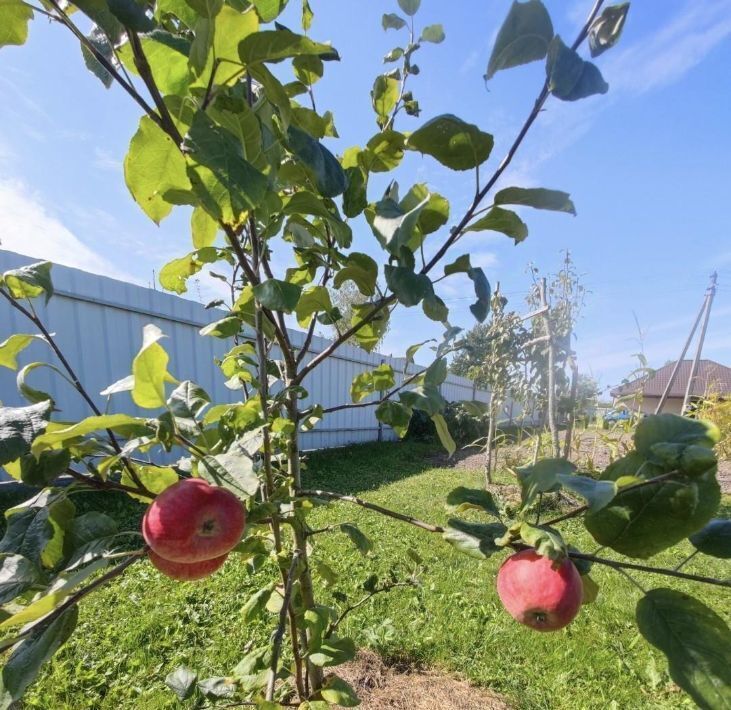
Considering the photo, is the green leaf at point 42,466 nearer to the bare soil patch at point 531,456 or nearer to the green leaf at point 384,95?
the green leaf at point 384,95

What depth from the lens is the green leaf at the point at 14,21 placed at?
0.56m

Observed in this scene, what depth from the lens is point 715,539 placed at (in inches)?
22.8

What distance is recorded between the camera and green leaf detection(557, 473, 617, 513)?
0.45 metres

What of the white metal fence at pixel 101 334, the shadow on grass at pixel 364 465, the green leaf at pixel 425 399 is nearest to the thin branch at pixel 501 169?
the green leaf at pixel 425 399

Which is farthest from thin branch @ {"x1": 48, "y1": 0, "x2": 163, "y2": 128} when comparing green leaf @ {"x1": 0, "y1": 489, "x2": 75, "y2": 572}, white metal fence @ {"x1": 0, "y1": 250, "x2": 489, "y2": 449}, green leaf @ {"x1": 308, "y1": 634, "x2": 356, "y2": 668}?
white metal fence @ {"x1": 0, "y1": 250, "x2": 489, "y2": 449}

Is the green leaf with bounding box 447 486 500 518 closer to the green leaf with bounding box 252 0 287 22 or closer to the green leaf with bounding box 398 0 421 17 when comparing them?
the green leaf with bounding box 252 0 287 22

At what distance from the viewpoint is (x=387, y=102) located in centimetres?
107

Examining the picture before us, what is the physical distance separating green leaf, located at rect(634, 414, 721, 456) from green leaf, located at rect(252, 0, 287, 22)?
0.78 metres

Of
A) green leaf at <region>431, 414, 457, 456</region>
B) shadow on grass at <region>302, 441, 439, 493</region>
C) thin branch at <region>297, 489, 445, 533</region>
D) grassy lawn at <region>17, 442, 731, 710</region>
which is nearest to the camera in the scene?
thin branch at <region>297, 489, 445, 533</region>

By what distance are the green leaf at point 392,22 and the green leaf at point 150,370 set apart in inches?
39.1

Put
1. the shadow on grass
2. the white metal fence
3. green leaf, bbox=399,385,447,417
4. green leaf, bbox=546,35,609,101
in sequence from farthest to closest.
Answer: the shadow on grass < the white metal fence < green leaf, bbox=399,385,447,417 < green leaf, bbox=546,35,609,101

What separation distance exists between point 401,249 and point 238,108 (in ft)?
0.97

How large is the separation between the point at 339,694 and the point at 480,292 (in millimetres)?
943

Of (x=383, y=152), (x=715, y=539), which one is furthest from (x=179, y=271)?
(x=715, y=539)
